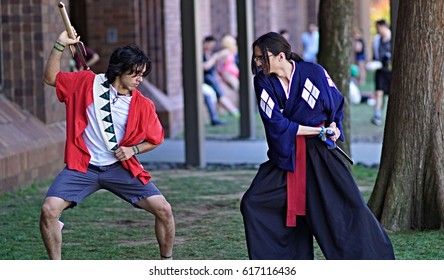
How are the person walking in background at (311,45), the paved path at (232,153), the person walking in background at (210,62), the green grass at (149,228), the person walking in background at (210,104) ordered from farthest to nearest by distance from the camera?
the person walking in background at (311,45) < the person walking in background at (210,62) < the person walking in background at (210,104) < the paved path at (232,153) < the green grass at (149,228)

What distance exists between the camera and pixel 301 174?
22.8 ft

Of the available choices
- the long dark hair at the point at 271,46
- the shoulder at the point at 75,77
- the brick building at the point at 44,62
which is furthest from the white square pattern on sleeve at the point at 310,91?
the brick building at the point at 44,62

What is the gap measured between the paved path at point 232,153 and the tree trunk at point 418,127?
17.4 ft

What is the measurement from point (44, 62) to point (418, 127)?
18.3 ft

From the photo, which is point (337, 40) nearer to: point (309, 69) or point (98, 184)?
point (309, 69)

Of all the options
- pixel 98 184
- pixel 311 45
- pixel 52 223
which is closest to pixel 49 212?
pixel 52 223

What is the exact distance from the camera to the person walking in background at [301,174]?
6.82 metres

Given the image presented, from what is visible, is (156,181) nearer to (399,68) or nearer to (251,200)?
(399,68)

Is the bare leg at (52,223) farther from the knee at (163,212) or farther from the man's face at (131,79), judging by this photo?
the man's face at (131,79)

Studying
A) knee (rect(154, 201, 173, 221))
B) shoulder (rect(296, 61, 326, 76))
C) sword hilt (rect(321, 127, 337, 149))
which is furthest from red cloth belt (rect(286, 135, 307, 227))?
knee (rect(154, 201, 173, 221))

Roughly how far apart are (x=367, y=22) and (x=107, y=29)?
24779 mm

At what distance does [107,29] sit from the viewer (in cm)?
1869

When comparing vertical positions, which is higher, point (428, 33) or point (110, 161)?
point (428, 33)

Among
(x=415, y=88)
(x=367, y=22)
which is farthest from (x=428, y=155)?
(x=367, y=22)
